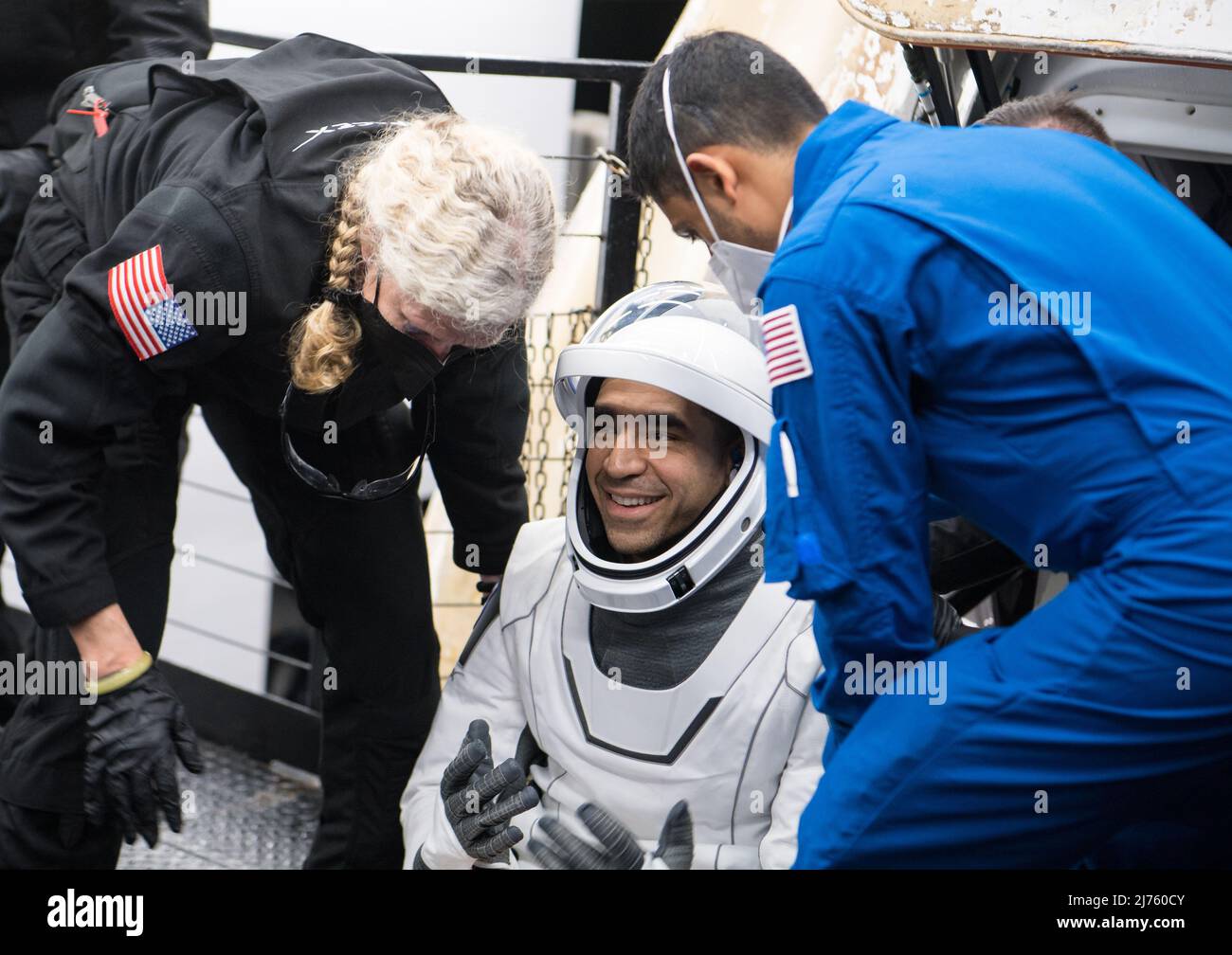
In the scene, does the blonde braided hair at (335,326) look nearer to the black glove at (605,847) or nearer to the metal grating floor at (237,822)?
the black glove at (605,847)

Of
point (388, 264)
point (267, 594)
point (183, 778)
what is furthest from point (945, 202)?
point (267, 594)

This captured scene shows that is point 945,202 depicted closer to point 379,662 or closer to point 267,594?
point 379,662

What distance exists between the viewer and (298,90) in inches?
97.8

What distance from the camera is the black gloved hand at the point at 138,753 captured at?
2.51m

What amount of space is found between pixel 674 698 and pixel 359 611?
78 centimetres

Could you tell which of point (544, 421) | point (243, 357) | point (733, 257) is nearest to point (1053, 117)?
point (733, 257)

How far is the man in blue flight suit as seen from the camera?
5.87ft

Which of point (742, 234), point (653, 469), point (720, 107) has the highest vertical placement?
point (720, 107)

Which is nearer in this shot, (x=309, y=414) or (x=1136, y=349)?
(x=1136, y=349)

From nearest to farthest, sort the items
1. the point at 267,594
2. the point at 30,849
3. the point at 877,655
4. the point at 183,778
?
the point at 877,655, the point at 30,849, the point at 183,778, the point at 267,594

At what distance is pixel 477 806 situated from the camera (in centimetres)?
241

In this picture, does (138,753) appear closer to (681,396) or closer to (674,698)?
(674,698)

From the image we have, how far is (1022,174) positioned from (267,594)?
12.7 feet

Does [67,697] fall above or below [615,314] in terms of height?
below
